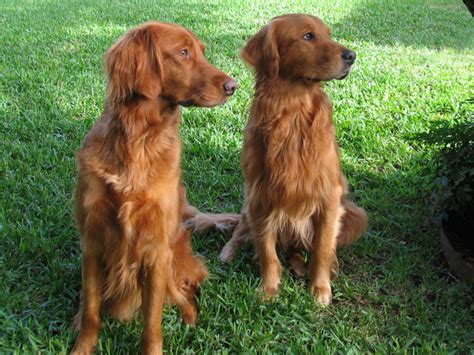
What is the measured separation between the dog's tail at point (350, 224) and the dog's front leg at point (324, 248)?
235 millimetres

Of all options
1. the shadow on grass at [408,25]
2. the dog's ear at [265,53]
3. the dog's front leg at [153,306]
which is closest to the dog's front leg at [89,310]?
the dog's front leg at [153,306]

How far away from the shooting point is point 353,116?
226 inches

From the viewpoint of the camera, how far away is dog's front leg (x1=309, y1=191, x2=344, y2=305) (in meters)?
3.34

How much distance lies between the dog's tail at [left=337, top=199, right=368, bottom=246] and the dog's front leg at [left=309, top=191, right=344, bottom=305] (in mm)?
235

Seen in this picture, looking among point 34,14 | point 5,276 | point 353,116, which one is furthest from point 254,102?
point 34,14

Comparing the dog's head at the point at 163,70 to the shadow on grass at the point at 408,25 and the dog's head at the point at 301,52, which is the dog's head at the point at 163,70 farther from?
the shadow on grass at the point at 408,25

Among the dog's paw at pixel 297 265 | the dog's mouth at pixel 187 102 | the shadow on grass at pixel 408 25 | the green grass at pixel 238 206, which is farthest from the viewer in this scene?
the shadow on grass at pixel 408 25

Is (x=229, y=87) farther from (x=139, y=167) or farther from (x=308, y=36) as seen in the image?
(x=308, y=36)

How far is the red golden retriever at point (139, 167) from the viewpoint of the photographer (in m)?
2.48

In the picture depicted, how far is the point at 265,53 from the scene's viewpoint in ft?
10.3

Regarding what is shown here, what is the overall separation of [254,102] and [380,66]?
4.83 meters

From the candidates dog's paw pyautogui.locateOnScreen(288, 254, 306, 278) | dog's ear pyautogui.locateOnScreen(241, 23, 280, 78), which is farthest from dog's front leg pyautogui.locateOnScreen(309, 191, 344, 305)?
dog's ear pyautogui.locateOnScreen(241, 23, 280, 78)

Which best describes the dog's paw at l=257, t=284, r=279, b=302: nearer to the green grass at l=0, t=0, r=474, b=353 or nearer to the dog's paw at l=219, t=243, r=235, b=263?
the green grass at l=0, t=0, r=474, b=353

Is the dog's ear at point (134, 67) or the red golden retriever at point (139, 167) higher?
the dog's ear at point (134, 67)
